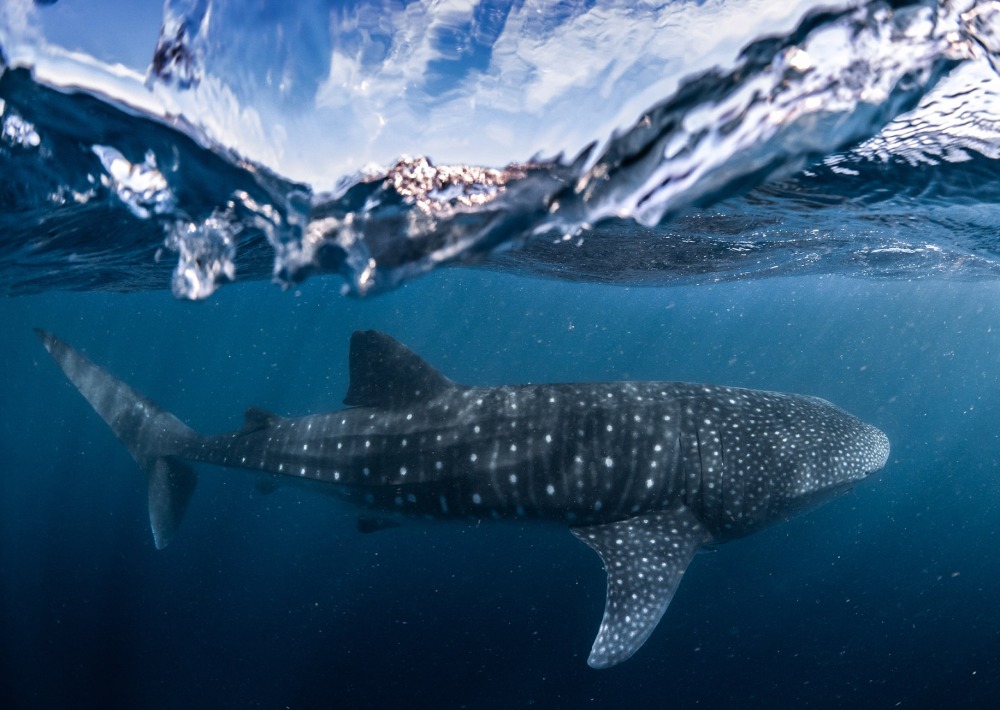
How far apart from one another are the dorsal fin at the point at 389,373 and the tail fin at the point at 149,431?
11.9ft

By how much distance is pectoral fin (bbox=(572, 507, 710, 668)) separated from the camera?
17.8 ft

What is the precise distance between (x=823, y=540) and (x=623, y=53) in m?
32.4

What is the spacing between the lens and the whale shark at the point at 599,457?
21.4 feet

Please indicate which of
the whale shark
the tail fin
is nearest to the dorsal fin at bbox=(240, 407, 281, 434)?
the whale shark

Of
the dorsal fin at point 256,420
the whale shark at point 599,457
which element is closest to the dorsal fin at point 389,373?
the whale shark at point 599,457

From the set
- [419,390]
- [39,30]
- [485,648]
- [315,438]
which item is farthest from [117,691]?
[39,30]

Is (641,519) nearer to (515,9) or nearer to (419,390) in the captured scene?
(419,390)

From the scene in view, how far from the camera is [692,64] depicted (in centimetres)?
454

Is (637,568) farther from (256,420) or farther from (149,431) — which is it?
(149,431)

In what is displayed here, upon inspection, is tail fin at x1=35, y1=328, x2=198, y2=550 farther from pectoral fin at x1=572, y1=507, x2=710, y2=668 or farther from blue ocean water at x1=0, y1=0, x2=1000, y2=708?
pectoral fin at x1=572, y1=507, x2=710, y2=668

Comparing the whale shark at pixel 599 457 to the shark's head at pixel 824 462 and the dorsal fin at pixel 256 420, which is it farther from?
the dorsal fin at pixel 256 420

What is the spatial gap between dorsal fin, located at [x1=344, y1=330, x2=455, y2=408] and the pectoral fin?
8.57 feet

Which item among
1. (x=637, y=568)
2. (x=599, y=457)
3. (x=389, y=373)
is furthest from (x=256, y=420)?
(x=637, y=568)

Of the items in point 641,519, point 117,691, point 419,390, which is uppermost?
A: point 419,390
